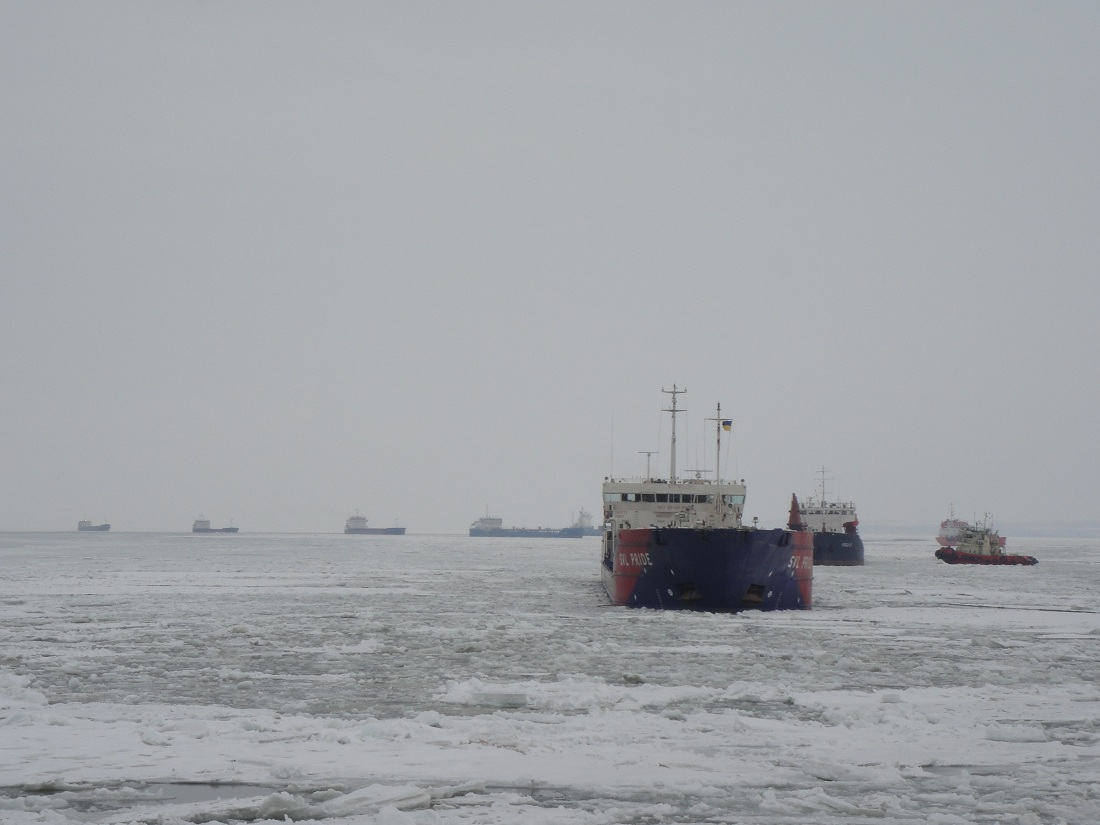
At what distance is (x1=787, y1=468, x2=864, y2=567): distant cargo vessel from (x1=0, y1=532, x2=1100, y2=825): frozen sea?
44.5 metres

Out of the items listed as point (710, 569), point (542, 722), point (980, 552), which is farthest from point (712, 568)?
point (980, 552)

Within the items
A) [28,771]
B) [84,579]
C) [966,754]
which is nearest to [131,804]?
[28,771]

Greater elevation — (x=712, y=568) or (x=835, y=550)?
(x=712, y=568)

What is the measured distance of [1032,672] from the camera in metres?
16.7

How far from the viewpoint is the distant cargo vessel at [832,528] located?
79812mm

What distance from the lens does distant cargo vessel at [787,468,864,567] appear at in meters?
79.8

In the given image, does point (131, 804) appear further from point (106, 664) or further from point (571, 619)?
point (571, 619)

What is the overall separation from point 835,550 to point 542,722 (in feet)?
237

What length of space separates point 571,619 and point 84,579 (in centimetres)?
2761

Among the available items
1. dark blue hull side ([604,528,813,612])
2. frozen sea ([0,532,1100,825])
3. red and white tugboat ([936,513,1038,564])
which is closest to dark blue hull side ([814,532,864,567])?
red and white tugboat ([936,513,1038,564])

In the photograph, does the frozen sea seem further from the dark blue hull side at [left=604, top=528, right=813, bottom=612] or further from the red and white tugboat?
the red and white tugboat

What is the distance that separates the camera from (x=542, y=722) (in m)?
12.0

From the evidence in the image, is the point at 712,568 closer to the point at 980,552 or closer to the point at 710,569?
the point at 710,569

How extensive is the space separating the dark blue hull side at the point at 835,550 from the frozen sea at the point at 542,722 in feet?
183
